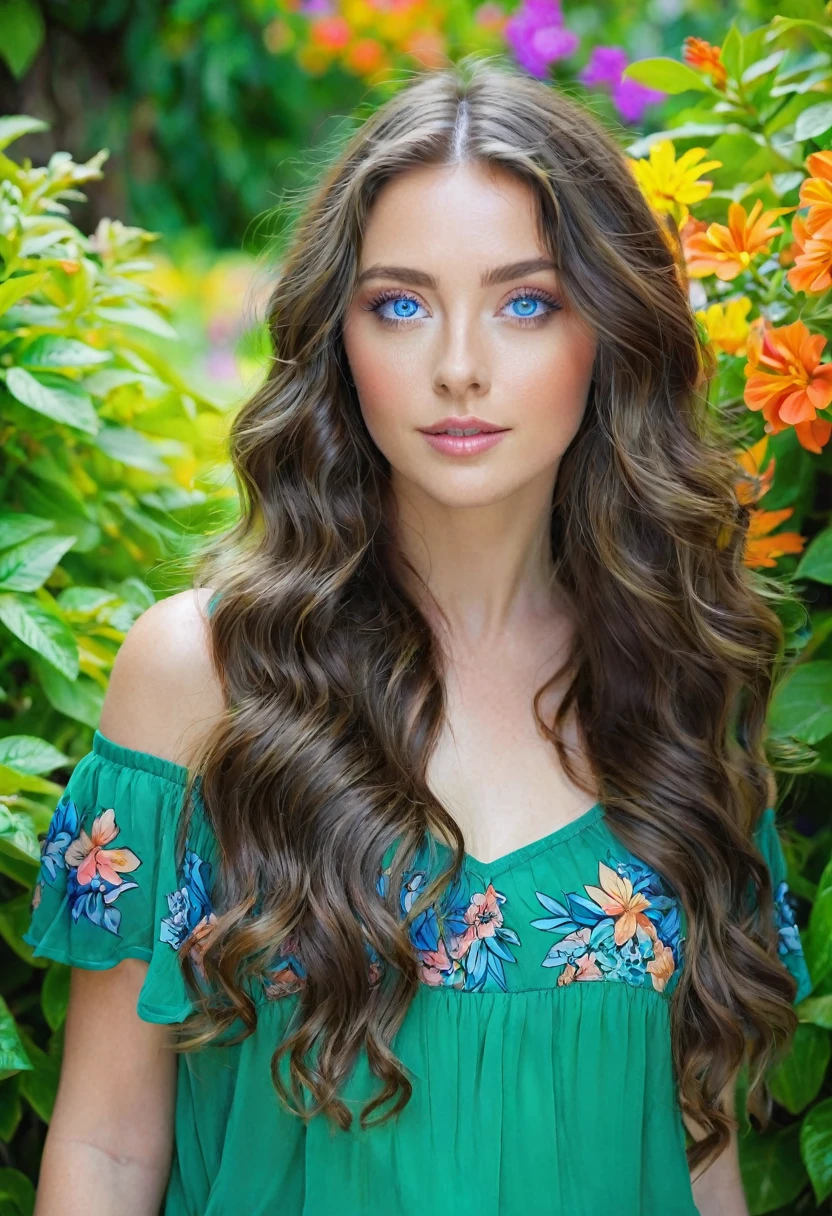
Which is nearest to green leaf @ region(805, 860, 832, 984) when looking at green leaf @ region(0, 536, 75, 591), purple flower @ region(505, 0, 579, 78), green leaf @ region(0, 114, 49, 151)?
green leaf @ region(0, 536, 75, 591)

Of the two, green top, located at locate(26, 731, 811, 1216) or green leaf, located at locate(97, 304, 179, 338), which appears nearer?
green top, located at locate(26, 731, 811, 1216)

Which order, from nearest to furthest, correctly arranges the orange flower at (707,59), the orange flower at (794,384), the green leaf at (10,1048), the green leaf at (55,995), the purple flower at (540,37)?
1. the green leaf at (10,1048)
2. the orange flower at (794,384)
3. the green leaf at (55,995)
4. the orange flower at (707,59)
5. the purple flower at (540,37)

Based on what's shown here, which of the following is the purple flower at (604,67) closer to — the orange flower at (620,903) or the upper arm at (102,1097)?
the orange flower at (620,903)

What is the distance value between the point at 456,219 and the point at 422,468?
0.26 m

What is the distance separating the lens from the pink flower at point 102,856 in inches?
56.3

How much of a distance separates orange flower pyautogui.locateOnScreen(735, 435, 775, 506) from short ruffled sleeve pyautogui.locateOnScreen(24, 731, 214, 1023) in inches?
29.4

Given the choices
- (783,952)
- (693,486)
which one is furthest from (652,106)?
(783,952)

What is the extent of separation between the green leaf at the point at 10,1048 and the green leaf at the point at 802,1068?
0.83 meters

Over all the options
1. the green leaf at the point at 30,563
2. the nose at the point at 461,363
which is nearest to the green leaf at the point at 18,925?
the green leaf at the point at 30,563

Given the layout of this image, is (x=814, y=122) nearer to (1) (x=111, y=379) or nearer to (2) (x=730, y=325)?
(2) (x=730, y=325)

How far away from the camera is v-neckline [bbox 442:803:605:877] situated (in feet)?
4.77

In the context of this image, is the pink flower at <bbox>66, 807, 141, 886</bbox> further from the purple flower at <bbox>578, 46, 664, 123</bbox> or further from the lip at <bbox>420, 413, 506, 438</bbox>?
the purple flower at <bbox>578, 46, 664, 123</bbox>

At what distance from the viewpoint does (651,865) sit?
153cm

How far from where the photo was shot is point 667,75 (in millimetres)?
1728
